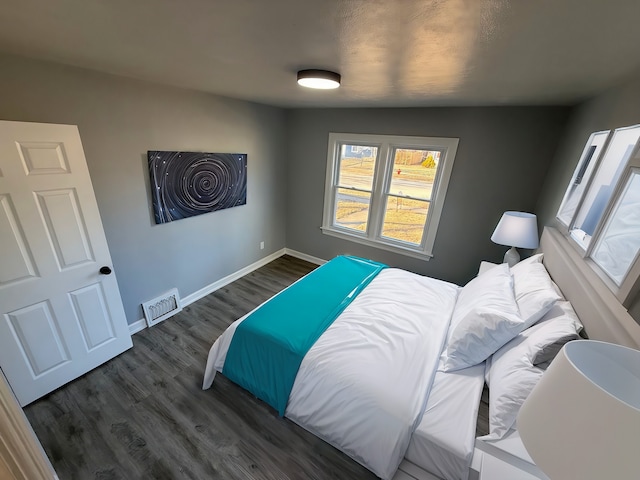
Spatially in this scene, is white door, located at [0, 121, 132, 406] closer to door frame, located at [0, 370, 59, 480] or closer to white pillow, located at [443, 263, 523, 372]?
door frame, located at [0, 370, 59, 480]

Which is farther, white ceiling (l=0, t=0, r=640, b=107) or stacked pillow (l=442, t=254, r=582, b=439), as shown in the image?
stacked pillow (l=442, t=254, r=582, b=439)

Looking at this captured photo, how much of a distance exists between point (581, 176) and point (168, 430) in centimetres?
353

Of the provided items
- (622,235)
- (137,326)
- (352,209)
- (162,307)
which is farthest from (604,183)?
(137,326)

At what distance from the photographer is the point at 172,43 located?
4.16 ft

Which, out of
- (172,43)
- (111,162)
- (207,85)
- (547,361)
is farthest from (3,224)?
(547,361)

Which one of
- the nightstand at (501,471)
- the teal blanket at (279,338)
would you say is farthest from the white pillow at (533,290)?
the teal blanket at (279,338)

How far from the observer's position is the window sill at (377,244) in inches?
134

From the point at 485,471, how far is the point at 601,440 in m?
0.73

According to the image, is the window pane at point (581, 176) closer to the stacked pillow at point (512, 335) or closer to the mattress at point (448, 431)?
the stacked pillow at point (512, 335)

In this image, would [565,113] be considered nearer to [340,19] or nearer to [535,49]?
[535,49]

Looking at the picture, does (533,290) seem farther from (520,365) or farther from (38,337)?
Result: (38,337)

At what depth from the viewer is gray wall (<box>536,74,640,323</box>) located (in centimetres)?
141

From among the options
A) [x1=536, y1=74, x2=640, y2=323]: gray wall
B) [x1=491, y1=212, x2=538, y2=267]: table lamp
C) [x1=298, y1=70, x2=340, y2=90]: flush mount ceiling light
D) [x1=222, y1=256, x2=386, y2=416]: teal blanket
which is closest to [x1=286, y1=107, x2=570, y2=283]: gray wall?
[x1=536, y1=74, x2=640, y2=323]: gray wall

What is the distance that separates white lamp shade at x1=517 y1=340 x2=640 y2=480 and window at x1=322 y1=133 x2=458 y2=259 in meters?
2.66
